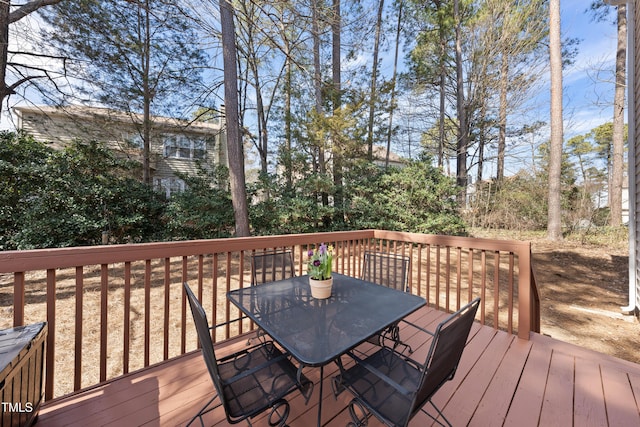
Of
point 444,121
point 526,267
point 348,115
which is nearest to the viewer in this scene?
point 526,267

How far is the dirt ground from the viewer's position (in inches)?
128

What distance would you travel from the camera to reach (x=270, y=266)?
254 centimetres

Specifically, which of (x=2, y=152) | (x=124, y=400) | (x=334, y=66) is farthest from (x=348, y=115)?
(x=2, y=152)

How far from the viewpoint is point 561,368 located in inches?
80.0

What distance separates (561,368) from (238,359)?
258 centimetres

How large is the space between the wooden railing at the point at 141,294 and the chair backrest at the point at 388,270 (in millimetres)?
217

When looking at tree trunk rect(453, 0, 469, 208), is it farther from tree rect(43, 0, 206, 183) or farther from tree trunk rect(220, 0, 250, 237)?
tree rect(43, 0, 206, 183)

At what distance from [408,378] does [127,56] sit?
12226mm

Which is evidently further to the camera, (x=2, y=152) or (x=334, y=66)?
(x=334, y=66)

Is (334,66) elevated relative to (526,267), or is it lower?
elevated

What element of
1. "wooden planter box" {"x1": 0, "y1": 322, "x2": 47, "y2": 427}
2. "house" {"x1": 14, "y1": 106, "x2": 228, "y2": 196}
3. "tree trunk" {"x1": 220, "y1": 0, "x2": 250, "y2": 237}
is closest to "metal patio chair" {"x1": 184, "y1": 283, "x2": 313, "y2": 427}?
"wooden planter box" {"x1": 0, "y1": 322, "x2": 47, "y2": 427}

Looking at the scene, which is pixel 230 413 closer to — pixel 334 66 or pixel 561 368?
pixel 561 368

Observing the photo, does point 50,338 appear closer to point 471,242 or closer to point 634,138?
point 471,242

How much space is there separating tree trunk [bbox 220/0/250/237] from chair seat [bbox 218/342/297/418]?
5605 millimetres
